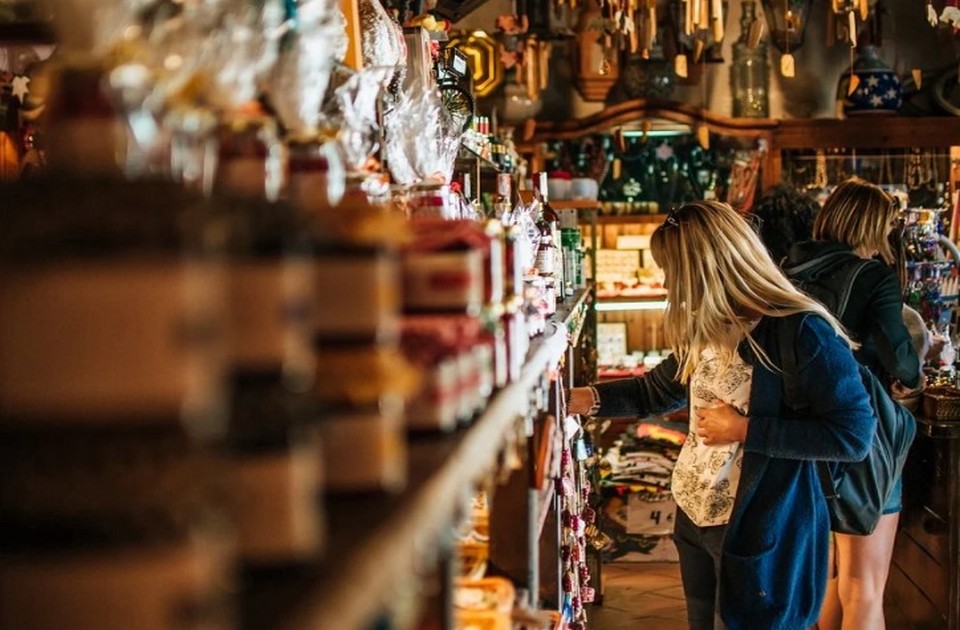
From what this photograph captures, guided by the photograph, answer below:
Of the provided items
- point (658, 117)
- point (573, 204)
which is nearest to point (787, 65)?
point (658, 117)

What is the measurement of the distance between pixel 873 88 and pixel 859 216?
3.22 m

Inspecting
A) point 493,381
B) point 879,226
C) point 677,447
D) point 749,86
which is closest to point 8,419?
point 493,381

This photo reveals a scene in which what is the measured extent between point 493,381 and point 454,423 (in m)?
0.23

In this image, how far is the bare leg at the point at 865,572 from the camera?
13.1ft

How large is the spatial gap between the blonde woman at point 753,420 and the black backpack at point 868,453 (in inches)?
24.5

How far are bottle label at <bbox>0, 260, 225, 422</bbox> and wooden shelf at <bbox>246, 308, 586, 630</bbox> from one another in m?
0.12

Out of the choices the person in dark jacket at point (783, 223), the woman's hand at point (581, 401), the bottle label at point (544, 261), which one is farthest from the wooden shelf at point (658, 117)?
the bottle label at point (544, 261)

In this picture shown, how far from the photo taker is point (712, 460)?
2.97 meters

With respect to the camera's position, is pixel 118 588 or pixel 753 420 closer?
pixel 118 588

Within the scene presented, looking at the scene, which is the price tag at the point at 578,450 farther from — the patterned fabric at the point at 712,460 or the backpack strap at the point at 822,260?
the backpack strap at the point at 822,260

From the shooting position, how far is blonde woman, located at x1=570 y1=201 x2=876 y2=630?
281 cm

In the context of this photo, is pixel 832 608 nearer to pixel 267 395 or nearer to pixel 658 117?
pixel 658 117

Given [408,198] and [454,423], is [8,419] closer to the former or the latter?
[454,423]

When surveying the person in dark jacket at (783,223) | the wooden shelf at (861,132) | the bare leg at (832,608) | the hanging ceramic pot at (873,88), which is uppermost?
the hanging ceramic pot at (873,88)
